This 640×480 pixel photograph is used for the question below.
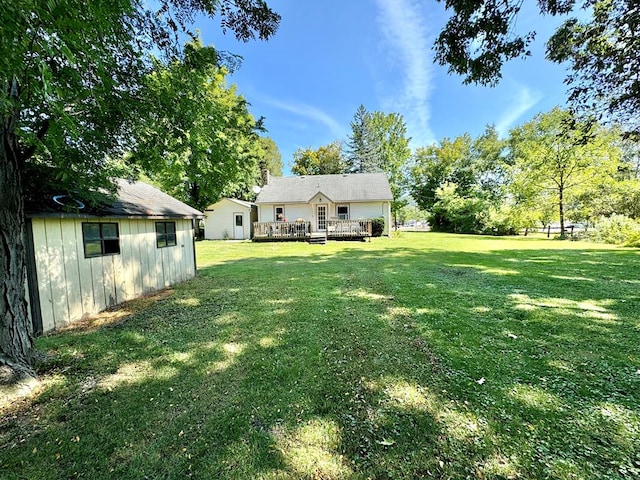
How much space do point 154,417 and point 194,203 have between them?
924 inches

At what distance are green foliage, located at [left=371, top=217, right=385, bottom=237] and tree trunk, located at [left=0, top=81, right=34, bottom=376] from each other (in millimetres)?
17797

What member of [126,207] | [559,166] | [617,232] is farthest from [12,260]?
[559,166]

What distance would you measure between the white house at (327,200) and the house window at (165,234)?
40.1ft

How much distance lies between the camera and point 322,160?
3797 cm

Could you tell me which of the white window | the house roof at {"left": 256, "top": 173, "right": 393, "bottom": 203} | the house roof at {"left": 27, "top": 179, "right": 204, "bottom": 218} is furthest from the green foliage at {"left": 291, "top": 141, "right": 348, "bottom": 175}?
the house roof at {"left": 27, "top": 179, "right": 204, "bottom": 218}

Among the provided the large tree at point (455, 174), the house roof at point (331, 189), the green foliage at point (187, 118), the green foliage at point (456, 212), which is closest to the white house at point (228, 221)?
the house roof at point (331, 189)

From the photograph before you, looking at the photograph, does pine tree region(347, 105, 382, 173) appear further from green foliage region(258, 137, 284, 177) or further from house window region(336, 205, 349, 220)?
green foliage region(258, 137, 284, 177)

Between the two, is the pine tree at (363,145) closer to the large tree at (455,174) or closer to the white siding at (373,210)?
the large tree at (455,174)

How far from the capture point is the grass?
1.93m

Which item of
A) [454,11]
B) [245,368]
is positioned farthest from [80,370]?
[454,11]

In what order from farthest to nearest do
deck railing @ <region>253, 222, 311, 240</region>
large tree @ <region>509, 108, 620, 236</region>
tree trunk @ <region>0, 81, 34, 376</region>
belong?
deck railing @ <region>253, 222, 311, 240</region>
large tree @ <region>509, 108, 620, 236</region>
tree trunk @ <region>0, 81, 34, 376</region>

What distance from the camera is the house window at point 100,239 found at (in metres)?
5.15

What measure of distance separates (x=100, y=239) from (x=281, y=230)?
12927mm

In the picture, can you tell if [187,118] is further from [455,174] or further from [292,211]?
[455,174]
